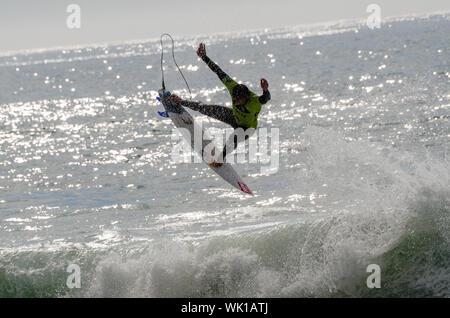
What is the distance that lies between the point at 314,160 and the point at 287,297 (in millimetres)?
9455

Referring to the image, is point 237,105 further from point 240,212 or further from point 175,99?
point 240,212

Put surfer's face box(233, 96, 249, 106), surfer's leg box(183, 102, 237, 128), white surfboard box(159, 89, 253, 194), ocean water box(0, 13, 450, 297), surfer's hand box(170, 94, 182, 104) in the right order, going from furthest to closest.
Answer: white surfboard box(159, 89, 253, 194) → surfer's hand box(170, 94, 182, 104) → surfer's leg box(183, 102, 237, 128) → surfer's face box(233, 96, 249, 106) → ocean water box(0, 13, 450, 297)

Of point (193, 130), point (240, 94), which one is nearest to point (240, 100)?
point (240, 94)

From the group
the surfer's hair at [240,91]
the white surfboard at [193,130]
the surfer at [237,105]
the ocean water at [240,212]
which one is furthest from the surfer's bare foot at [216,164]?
the surfer's hair at [240,91]

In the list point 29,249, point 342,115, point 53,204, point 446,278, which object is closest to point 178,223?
point 29,249

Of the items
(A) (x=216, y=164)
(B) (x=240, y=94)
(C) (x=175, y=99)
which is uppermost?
(C) (x=175, y=99)

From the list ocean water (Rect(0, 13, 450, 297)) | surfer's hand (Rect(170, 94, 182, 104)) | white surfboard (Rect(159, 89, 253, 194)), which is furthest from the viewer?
white surfboard (Rect(159, 89, 253, 194))

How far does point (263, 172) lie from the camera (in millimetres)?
18625

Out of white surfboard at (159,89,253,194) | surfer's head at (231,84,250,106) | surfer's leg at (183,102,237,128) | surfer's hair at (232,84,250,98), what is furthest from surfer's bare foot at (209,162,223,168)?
surfer's hair at (232,84,250,98)

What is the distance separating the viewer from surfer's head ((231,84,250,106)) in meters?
11.1

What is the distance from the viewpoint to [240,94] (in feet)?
36.7

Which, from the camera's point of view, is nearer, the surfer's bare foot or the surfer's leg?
the surfer's leg

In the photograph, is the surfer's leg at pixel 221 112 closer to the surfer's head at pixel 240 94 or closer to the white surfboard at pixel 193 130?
the surfer's head at pixel 240 94

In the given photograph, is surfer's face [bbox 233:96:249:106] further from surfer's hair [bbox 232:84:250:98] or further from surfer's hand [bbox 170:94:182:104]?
surfer's hand [bbox 170:94:182:104]
